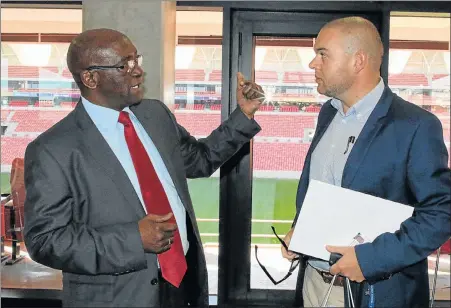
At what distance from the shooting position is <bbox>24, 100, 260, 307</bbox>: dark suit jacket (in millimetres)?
1947

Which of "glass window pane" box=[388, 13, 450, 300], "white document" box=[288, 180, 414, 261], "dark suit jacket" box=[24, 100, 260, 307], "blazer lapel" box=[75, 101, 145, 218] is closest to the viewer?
"white document" box=[288, 180, 414, 261]

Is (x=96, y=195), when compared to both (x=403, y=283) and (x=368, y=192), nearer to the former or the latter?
(x=368, y=192)

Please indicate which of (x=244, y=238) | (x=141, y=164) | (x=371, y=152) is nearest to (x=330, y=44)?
(x=371, y=152)

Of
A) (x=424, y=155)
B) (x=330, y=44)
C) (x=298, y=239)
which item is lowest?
(x=298, y=239)

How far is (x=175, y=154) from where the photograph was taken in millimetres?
2379

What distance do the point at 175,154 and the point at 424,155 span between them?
996 millimetres

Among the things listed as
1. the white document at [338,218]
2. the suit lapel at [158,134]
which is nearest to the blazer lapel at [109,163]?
the suit lapel at [158,134]

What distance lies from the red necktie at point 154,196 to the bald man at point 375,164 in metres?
0.41

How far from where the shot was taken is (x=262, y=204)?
4.15 meters

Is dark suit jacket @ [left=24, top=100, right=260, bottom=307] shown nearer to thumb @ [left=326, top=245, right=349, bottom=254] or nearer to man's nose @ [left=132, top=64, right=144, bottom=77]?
man's nose @ [left=132, top=64, right=144, bottom=77]

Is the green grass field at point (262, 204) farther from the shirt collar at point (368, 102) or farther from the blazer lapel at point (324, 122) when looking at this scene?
the shirt collar at point (368, 102)

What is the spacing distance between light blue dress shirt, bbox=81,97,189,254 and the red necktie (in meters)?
0.02

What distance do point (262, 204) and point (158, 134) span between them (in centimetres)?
194

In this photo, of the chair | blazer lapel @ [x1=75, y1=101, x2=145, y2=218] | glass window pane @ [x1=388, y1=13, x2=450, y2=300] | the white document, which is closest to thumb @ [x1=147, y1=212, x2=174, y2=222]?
blazer lapel @ [x1=75, y1=101, x2=145, y2=218]
